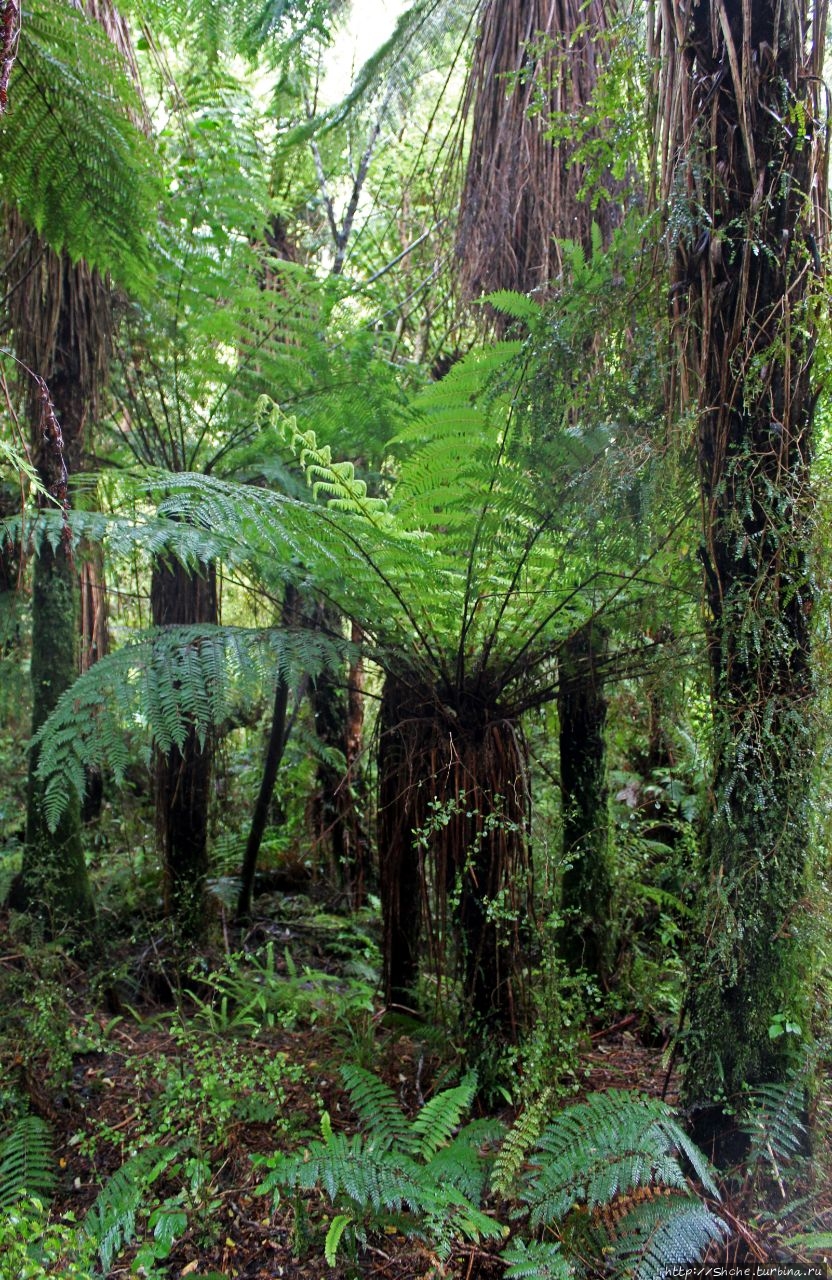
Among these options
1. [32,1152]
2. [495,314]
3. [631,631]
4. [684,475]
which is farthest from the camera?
[495,314]

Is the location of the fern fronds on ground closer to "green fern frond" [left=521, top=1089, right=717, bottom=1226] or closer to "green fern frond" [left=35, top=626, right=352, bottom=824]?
"green fern frond" [left=521, top=1089, right=717, bottom=1226]

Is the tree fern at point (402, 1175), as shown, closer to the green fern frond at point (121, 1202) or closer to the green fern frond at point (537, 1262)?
the green fern frond at point (537, 1262)

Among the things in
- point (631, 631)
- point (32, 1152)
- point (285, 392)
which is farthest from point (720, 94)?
point (32, 1152)

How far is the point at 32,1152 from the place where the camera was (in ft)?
6.80

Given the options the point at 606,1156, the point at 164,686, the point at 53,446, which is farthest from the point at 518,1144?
the point at 53,446

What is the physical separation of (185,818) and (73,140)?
2.35 m

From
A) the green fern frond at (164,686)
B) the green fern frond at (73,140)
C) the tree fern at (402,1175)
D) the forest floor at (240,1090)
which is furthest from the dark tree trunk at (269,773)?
the tree fern at (402,1175)

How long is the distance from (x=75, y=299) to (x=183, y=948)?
8.44ft

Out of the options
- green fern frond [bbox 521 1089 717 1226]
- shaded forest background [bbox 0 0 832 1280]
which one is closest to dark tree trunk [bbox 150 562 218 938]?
shaded forest background [bbox 0 0 832 1280]

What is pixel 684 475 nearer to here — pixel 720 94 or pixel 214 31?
pixel 720 94

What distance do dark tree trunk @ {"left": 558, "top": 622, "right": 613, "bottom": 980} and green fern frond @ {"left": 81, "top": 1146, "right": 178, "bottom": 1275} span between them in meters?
1.40

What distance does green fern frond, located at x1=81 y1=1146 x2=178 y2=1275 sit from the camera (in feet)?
5.68

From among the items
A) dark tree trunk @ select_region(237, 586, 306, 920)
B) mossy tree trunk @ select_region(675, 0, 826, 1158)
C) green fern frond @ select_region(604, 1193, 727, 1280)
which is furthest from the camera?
dark tree trunk @ select_region(237, 586, 306, 920)

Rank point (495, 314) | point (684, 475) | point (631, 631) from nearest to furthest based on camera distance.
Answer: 1. point (684, 475)
2. point (631, 631)
3. point (495, 314)
